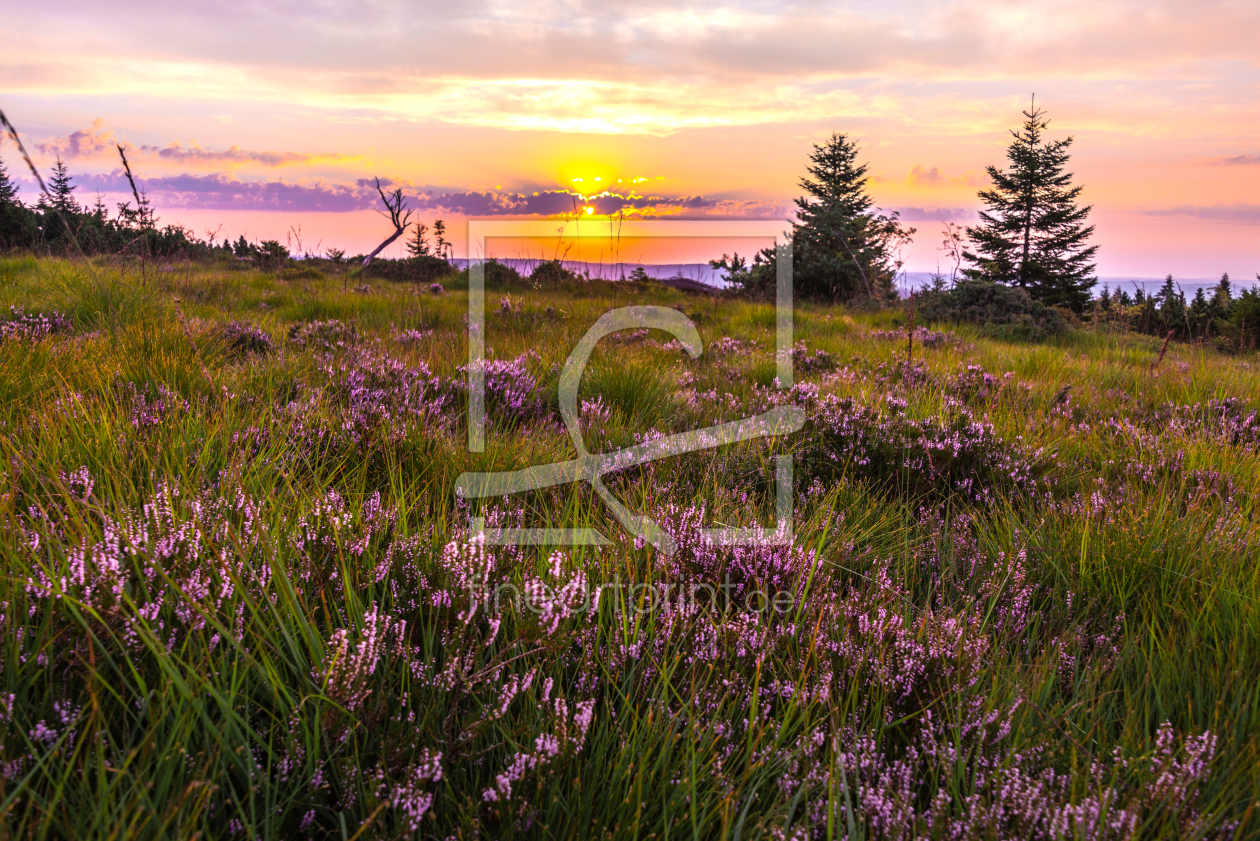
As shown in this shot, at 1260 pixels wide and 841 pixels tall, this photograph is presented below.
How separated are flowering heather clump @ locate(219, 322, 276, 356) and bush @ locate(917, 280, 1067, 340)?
40.6ft

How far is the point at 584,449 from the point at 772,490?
1.15m

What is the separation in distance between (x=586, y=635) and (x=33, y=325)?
6108 mm

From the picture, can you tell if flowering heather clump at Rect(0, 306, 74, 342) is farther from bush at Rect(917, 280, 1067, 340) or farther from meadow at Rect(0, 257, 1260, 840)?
bush at Rect(917, 280, 1067, 340)

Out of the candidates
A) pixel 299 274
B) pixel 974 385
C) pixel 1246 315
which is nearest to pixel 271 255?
pixel 299 274

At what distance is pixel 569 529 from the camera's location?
263 cm

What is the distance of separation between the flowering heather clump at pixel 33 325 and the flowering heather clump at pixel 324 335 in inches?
70.0

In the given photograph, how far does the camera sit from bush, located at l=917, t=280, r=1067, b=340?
1231 cm

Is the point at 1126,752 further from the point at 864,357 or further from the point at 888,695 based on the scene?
the point at 864,357

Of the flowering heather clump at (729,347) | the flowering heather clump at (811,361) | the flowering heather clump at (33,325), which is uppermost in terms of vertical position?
the flowering heather clump at (33,325)

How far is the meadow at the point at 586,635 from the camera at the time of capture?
1362 mm

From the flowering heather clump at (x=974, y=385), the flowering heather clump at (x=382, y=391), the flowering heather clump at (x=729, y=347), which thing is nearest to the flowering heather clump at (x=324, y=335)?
A: the flowering heather clump at (x=382, y=391)

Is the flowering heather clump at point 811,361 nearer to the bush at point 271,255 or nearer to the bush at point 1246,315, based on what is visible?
the bush at point 271,255

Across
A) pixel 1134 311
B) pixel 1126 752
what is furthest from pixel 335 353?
pixel 1134 311

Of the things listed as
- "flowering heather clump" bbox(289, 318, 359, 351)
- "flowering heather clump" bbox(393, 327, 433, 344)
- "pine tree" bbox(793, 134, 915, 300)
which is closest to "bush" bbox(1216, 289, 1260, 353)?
"pine tree" bbox(793, 134, 915, 300)
